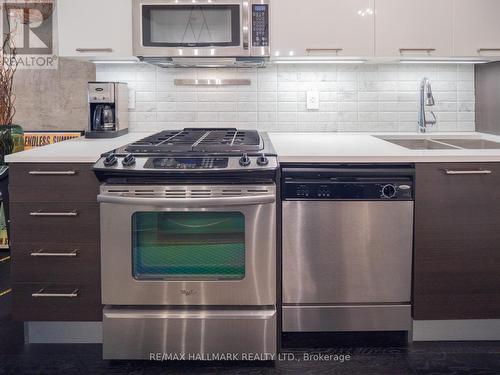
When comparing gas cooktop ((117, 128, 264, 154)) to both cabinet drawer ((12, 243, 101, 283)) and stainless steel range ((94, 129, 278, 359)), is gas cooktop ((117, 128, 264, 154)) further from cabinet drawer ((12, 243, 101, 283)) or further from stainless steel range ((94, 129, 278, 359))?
cabinet drawer ((12, 243, 101, 283))

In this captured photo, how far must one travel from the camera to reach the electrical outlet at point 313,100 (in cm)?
341

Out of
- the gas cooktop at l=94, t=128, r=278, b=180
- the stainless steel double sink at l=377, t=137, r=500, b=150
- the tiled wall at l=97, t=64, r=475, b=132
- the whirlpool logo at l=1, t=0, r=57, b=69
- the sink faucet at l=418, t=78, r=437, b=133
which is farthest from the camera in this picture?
the whirlpool logo at l=1, t=0, r=57, b=69

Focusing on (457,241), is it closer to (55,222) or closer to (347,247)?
(347,247)

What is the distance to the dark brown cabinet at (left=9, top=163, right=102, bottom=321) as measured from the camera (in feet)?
8.25

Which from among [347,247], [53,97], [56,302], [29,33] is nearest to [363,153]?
[347,247]

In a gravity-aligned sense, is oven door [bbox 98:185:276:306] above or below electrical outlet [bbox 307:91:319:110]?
below

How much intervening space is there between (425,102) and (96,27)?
1772 millimetres

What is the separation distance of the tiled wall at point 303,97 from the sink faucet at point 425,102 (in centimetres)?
8

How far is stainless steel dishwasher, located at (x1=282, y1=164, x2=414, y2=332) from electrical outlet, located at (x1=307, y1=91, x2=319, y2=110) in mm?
971

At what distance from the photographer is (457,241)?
2.57 meters

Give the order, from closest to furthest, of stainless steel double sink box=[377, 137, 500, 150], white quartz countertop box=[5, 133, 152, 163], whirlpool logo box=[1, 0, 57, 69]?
white quartz countertop box=[5, 133, 152, 163] < stainless steel double sink box=[377, 137, 500, 150] < whirlpool logo box=[1, 0, 57, 69]

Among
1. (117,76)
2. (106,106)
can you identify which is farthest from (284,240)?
(117,76)

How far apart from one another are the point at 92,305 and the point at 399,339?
Result: 1.36 metres

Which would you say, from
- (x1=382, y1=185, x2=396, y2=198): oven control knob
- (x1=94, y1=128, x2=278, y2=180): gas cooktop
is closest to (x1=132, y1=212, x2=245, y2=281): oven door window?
(x1=94, y1=128, x2=278, y2=180): gas cooktop
